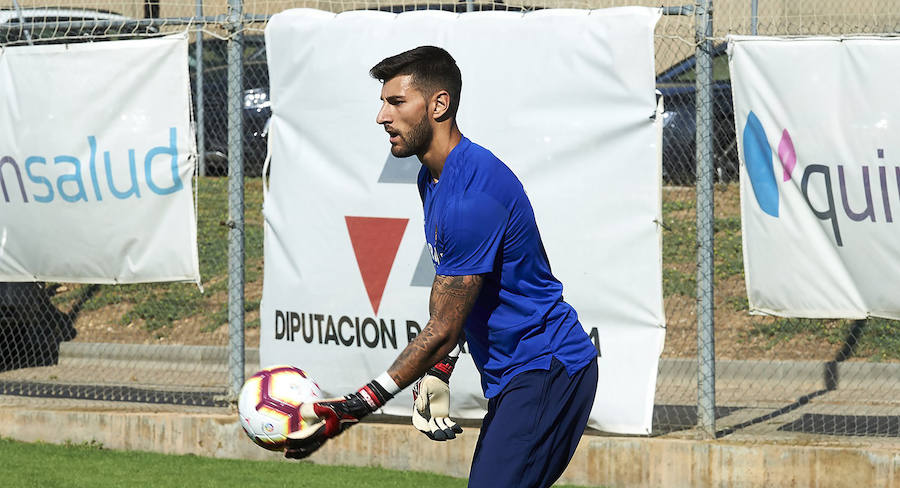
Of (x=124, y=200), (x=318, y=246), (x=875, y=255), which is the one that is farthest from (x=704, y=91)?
(x=124, y=200)

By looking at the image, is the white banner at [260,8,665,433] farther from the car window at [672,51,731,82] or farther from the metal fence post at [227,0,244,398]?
the car window at [672,51,731,82]

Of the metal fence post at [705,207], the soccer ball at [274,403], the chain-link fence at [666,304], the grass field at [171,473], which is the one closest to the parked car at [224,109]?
the chain-link fence at [666,304]

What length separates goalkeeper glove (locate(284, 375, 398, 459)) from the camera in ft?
12.5

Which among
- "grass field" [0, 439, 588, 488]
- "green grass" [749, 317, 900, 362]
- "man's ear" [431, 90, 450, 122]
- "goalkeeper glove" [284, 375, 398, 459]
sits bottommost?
"grass field" [0, 439, 588, 488]

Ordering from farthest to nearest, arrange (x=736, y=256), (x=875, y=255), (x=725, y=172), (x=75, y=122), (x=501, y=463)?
(x=736, y=256)
(x=725, y=172)
(x=75, y=122)
(x=875, y=255)
(x=501, y=463)

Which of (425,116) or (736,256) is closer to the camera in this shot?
(425,116)

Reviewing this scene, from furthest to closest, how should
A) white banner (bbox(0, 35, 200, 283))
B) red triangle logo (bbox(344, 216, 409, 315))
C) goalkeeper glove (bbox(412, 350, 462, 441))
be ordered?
white banner (bbox(0, 35, 200, 283))
red triangle logo (bbox(344, 216, 409, 315))
goalkeeper glove (bbox(412, 350, 462, 441))

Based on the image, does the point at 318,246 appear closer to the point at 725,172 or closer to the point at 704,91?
the point at 704,91

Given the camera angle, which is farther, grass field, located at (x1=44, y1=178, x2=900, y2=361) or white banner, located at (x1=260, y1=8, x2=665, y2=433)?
grass field, located at (x1=44, y1=178, x2=900, y2=361)

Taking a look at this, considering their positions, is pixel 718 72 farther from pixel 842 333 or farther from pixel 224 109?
pixel 224 109

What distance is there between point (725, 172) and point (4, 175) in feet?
18.6

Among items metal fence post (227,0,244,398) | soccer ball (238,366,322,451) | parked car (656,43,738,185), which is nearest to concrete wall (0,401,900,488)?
metal fence post (227,0,244,398)

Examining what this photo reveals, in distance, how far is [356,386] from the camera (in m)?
7.40

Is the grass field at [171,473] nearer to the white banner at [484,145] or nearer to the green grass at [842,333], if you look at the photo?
the white banner at [484,145]
